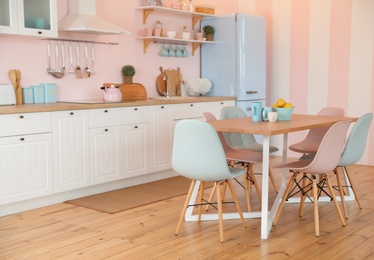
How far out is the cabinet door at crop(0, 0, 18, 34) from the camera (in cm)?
414

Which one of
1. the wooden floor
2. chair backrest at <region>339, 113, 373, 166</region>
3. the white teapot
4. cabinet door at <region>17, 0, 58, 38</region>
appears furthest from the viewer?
the white teapot

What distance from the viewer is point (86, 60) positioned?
204 inches

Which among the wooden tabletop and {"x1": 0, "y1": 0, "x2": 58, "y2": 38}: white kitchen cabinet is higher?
{"x1": 0, "y1": 0, "x2": 58, "y2": 38}: white kitchen cabinet

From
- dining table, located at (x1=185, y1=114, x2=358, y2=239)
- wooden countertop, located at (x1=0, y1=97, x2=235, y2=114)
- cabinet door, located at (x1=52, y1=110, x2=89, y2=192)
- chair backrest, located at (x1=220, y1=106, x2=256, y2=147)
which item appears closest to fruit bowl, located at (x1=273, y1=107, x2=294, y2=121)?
dining table, located at (x1=185, y1=114, x2=358, y2=239)

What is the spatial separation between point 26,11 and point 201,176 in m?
2.15

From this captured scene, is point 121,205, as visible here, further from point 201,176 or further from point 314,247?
point 314,247

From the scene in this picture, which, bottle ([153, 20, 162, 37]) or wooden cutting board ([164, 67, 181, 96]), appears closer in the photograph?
bottle ([153, 20, 162, 37])

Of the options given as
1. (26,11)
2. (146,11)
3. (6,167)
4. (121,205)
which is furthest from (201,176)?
(146,11)

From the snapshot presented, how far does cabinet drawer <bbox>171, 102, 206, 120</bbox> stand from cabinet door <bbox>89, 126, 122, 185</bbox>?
2.76 ft

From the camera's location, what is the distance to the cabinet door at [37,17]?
4246 millimetres

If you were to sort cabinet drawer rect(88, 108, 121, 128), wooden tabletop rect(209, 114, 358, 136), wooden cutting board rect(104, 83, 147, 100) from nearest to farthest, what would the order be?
wooden tabletop rect(209, 114, 358, 136) → cabinet drawer rect(88, 108, 121, 128) → wooden cutting board rect(104, 83, 147, 100)

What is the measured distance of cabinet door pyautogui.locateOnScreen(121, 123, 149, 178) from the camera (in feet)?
16.2

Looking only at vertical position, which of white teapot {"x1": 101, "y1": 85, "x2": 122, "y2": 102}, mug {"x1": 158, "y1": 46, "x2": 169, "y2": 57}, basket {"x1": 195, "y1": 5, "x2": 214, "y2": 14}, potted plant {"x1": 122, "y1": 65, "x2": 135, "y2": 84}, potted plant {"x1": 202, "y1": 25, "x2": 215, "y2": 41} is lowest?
white teapot {"x1": 101, "y1": 85, "x2": 122, "y2": 102}

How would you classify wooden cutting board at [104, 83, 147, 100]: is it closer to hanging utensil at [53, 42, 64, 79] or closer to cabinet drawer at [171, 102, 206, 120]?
cabinet drawer at [171, 102, 206, 120]
